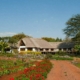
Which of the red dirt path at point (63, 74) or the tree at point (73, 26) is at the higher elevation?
the tree at point (73, 26)

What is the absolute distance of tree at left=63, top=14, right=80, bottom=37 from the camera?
65438 mm

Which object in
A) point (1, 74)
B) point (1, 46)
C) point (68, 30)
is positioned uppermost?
point (68, 30)

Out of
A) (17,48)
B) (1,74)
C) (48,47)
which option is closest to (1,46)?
(17,48)

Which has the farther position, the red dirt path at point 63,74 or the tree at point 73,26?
the tree at point 73,26

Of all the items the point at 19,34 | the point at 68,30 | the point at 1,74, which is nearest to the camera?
the point at 1,74

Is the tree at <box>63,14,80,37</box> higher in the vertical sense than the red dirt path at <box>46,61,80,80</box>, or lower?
higher

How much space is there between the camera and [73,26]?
6594 cm

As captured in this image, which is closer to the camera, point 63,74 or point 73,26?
point 63,74

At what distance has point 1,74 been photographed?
64.0 ft

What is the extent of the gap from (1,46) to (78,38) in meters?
22.1

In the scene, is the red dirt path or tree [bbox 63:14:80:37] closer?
the red dirt path

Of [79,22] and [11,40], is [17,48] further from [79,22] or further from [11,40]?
[79,22]

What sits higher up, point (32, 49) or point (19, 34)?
point (19, 34)

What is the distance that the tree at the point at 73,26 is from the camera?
65438 mm
